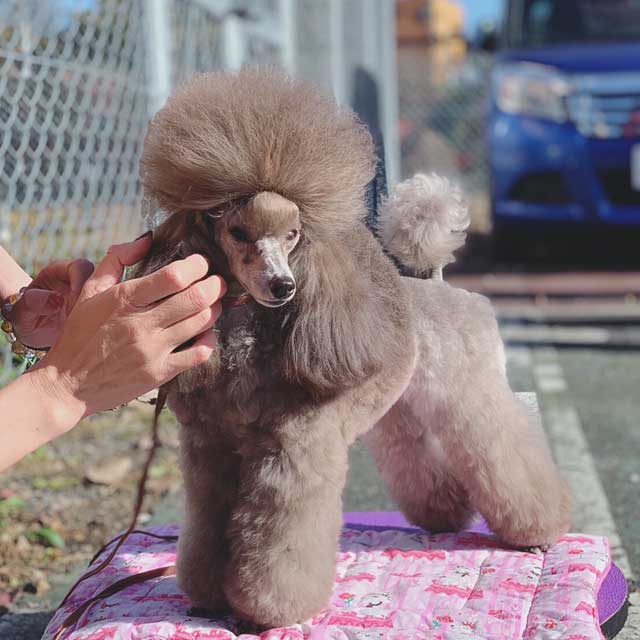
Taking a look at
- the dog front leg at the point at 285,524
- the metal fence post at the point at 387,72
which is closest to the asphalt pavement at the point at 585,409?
the dog front leg at the point at 285,524

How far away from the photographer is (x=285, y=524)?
5.58 feet

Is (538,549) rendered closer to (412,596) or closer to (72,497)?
(412,596)

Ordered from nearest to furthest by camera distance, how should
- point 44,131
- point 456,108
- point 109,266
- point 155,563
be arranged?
point 109,266 → point 155,563 → point 44,131 → point 456,108

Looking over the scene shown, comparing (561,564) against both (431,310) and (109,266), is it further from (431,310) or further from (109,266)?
(109,266)

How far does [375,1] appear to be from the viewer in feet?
24.9

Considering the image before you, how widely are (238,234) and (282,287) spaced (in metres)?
0.14

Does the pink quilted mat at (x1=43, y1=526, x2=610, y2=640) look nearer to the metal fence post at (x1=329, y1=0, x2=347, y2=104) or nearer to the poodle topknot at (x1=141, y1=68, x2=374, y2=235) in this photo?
the poodle topknot at (x1=141, y1=68, x2=374, y2=235)

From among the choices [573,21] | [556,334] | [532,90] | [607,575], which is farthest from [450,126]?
[607,575]

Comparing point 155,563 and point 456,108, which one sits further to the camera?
point 456,108

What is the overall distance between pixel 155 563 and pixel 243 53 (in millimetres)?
3361

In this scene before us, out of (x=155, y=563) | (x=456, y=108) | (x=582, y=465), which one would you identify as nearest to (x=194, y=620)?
(x=155, y=563)

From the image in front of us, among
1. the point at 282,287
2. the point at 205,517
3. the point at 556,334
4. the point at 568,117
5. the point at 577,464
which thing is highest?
the point at 282,287

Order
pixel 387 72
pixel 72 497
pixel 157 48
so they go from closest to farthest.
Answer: pixel 72 497 → pixel 157 48 → pixel 387 72

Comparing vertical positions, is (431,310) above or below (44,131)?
below
